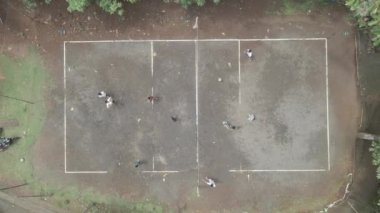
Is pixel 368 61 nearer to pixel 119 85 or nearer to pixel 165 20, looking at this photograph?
pixel 165 20

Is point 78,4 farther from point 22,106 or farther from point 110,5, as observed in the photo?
point 22,106

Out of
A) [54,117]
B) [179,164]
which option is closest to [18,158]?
[54,117]

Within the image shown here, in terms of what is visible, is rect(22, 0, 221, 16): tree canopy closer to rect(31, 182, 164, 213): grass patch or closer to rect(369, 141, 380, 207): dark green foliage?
rect(31, 182, 164, 213): grass patch

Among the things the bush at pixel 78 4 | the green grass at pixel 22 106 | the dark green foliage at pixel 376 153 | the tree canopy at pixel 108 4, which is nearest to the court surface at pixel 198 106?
the green grass at pixel 22 106

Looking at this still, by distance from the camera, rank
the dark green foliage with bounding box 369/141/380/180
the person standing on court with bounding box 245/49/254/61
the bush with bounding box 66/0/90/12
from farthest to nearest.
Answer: the person standing on court with bounding box 245/49/254/61 → the bush with bounding box 66/0/90/12 → the dark green foliage with bounding box 369/141/380/180

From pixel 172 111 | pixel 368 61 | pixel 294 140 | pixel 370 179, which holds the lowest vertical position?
pixel 370 179

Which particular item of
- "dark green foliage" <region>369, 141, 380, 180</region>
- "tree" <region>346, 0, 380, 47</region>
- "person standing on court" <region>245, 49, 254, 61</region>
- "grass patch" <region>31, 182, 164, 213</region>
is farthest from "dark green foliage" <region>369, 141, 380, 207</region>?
"grass patch" <region>31, 182, 164, 213</region>

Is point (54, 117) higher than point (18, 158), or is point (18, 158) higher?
point (54, 117)
